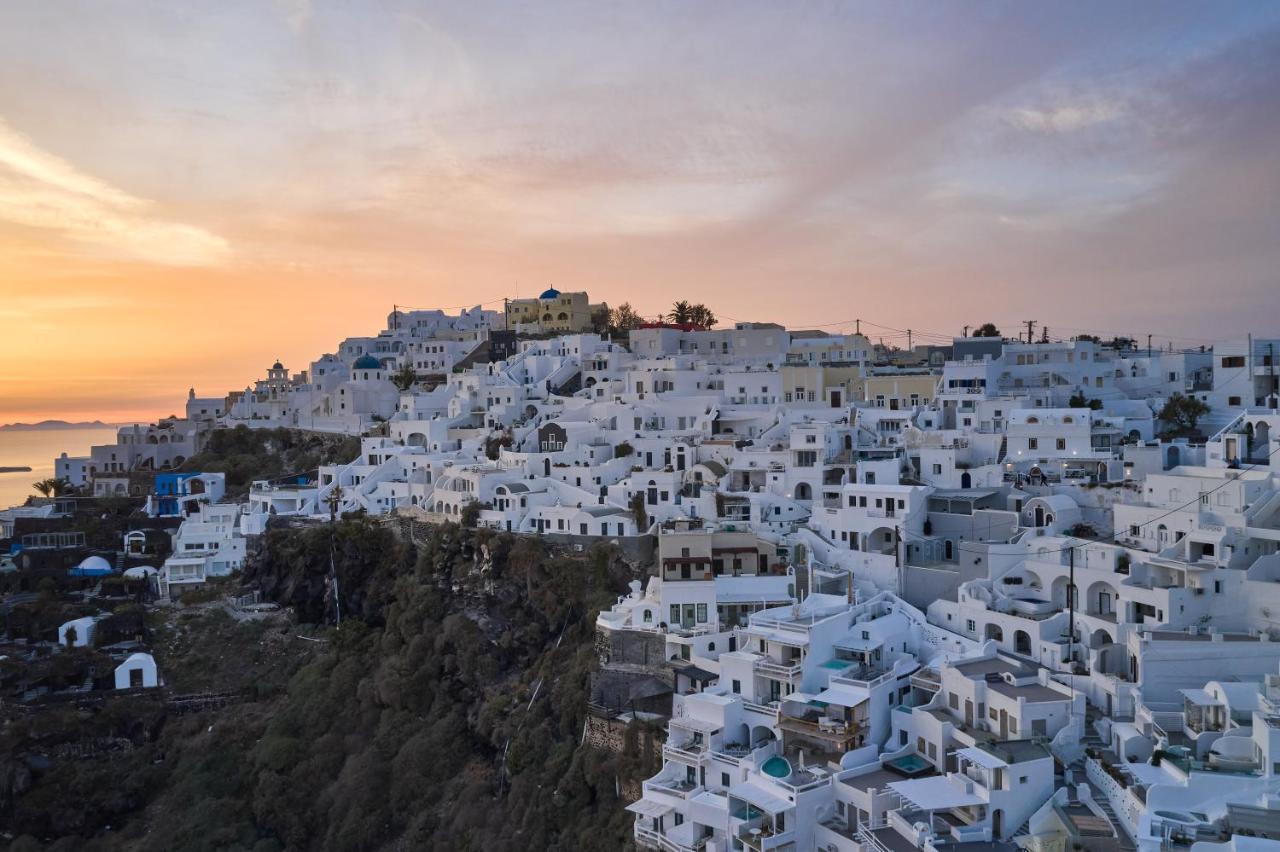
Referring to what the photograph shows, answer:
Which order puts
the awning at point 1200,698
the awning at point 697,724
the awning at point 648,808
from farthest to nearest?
1. the awning at point 697,724
2. the awning at point 648,808
3. the awning at point 1200,698

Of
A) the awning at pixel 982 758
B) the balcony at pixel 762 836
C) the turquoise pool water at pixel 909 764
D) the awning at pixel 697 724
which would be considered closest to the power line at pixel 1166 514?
the turquoise pool water at pixel 909 764

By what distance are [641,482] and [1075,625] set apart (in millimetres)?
13725

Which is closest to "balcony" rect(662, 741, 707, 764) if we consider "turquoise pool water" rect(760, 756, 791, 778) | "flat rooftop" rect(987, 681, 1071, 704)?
"turquoise pool water" rect(760, 756, 791, 778)

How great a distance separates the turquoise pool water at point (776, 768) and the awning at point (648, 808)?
7.35 feet

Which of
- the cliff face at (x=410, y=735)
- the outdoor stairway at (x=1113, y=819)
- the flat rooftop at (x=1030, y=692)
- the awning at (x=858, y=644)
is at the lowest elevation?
the cliff face at (x=410, y=735)

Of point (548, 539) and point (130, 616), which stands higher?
point (548, 539)

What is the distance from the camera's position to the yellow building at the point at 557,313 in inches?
2211

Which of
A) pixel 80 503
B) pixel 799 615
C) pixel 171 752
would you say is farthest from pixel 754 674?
pixel 80 503

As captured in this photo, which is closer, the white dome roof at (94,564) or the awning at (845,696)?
the awning at (845,696)

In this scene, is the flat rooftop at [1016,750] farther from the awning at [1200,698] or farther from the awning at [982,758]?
the awning at [1200,698]

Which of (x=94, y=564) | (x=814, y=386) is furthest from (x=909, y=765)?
(x=94, y=564)

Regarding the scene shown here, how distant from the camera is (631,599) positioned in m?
25.0

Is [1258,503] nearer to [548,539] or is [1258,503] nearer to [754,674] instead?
[754,674]

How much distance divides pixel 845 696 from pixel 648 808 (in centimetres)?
460
